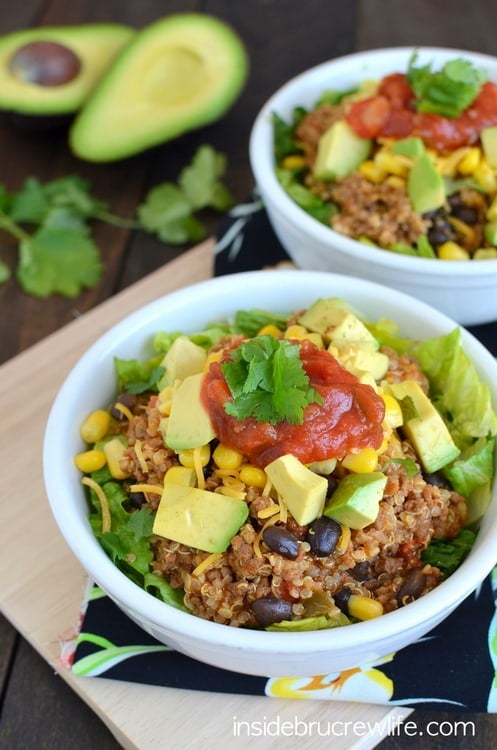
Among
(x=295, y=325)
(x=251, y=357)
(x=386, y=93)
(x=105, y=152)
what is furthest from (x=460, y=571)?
(x=105, y=152)

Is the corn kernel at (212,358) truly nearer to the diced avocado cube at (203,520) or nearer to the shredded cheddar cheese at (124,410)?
the shredded cheddar cheese at (124,410)

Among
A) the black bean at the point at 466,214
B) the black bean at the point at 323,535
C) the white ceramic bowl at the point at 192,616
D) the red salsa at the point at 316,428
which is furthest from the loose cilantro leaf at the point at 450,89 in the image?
the black bean at the point at 323,535

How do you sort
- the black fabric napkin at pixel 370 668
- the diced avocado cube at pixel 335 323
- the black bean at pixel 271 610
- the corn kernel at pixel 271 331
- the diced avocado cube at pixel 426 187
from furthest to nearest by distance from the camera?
the diced avocado cube at pixel 426 187
the corn kernel at pixel 271 331
the diced avocado cube at pixel 335 323
the black fabric napkin at pixel 370 668
the black bean at pixel 271 610

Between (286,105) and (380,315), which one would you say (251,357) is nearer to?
(380,315)

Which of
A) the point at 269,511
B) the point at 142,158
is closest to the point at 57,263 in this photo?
the point at 142,158

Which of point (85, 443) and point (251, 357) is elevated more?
point (251, 357)
